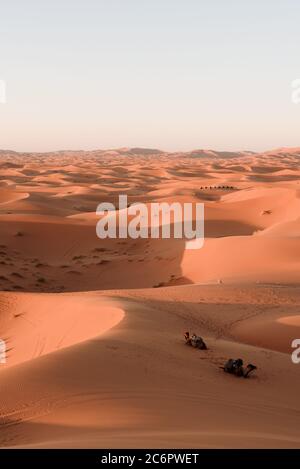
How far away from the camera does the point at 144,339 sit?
22.9ft

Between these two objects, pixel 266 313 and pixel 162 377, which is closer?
pixel 162 377

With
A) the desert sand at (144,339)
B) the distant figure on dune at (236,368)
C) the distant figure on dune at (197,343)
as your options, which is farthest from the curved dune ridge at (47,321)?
the distant figure on dune at (236,368)

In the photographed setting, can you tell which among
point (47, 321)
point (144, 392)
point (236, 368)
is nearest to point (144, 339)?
point (236, 368)

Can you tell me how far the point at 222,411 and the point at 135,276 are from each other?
39.6ft

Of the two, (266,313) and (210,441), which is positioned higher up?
(266,313)

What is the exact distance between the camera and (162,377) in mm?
5719

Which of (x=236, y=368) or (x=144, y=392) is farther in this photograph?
(x=236, y=368)

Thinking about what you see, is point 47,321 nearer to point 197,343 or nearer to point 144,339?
point 144,339

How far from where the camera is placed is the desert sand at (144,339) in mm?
4426
